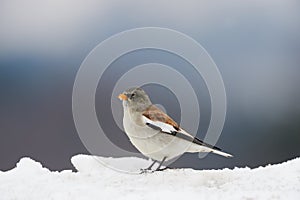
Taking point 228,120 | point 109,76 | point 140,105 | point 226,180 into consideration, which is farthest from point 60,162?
point 226,180

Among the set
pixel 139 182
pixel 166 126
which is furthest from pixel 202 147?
pixel 139 182

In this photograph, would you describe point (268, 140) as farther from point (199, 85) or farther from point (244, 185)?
point (244, 185)

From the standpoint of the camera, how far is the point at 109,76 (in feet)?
32.7

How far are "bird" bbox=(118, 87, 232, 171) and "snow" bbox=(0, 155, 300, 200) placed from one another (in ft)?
0.69

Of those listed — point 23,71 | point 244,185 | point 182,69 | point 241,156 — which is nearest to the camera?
point 244,185

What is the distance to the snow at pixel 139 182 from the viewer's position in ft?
12.3

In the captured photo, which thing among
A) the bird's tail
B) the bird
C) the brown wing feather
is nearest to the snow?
the bird

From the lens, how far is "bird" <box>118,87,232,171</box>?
4.81m

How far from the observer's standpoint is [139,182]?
4.18 metres

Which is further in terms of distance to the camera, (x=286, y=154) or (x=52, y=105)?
(x=52, y=105)

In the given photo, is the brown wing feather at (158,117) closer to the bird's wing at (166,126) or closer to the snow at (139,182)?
the bird's wing at (166,126)

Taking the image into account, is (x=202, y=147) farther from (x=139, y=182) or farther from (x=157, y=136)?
(x=139, y=182)

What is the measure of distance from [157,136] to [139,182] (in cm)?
71

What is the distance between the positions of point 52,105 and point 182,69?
17.2ft
